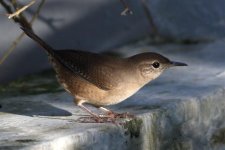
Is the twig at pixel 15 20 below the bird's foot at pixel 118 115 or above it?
above

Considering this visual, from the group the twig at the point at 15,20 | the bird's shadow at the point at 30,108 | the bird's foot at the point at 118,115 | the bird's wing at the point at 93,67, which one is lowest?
the bird's foot at the point at 118,115

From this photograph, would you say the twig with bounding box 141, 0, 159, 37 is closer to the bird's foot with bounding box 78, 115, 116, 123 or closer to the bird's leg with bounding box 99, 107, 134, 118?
the bird's leg with bounding box 99, 107, 134, 118

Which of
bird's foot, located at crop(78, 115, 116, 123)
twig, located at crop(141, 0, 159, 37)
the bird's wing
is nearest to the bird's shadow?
bird's foot, located at crop(78, 115, 116, 123)

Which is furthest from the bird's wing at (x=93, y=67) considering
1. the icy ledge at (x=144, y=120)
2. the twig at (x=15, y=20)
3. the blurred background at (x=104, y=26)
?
the blurred background at (x=104, y=26)

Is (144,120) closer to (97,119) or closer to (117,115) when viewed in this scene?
(117,115)

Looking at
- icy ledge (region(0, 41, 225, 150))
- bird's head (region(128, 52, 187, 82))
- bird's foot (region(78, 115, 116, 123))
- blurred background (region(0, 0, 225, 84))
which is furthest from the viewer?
blurred background (region(0, 0, 225, 84))

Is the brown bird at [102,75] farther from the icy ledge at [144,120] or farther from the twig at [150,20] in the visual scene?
the twig at [150,20]
